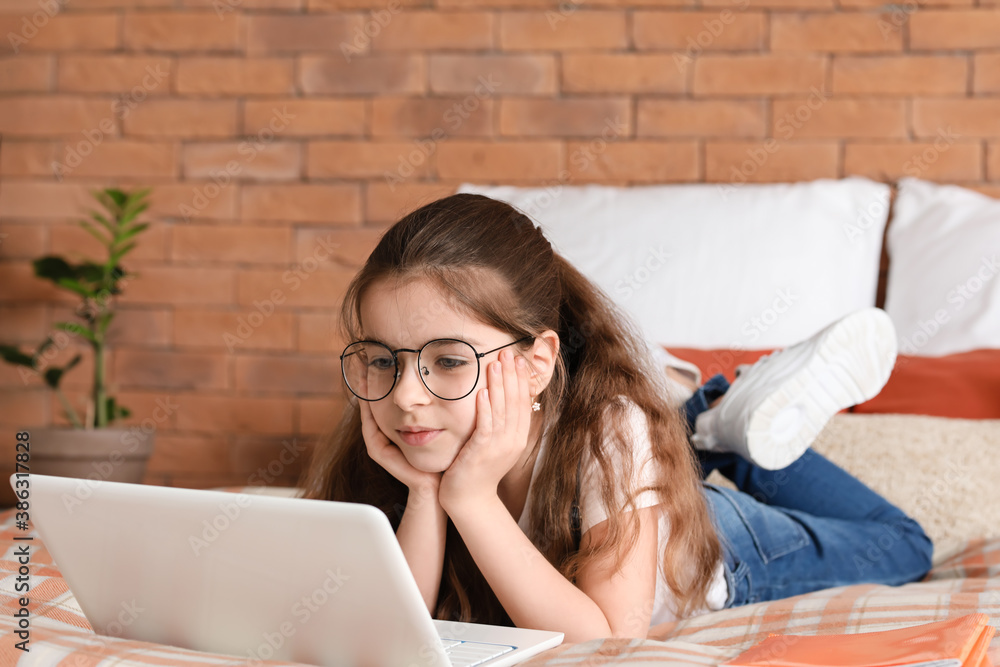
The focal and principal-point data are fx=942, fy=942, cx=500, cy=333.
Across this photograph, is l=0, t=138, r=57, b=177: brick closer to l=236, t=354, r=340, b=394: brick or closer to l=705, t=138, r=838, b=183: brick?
l=236, t=354, r=340, b=394: brick

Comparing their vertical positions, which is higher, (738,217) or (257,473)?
(738,217)

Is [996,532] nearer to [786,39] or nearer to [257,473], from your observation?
[786,39]

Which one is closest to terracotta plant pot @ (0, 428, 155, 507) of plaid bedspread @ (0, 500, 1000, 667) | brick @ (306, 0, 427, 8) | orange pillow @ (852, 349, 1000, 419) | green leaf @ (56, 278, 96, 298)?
green leaf @ (56, 278, 96, 298)

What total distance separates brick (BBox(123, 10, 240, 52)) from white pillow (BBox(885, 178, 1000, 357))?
1.69 metres

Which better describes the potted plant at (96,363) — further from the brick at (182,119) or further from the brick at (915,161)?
the brick at (915,161)

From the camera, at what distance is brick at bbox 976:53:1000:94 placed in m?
2.11

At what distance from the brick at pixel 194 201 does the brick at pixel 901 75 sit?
4.98 ft

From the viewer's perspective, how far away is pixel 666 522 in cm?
112

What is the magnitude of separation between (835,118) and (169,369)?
1764 mm

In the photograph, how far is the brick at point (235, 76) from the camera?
242 centimetres

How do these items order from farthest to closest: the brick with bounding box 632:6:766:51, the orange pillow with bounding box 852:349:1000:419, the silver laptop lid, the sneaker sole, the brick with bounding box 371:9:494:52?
the brick with bounding box 371:9:494:52 < the brick with bounding box 632:6:766:51 < the orange pillow with bounding box 852:349:1000:419 < the sneaker sole < the silver laptop lid

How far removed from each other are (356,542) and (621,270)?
49.4 inches

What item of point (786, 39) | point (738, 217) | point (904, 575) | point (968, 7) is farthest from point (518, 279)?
point (968, 7)

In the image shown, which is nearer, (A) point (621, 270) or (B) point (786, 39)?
(A) point (621, 270)
